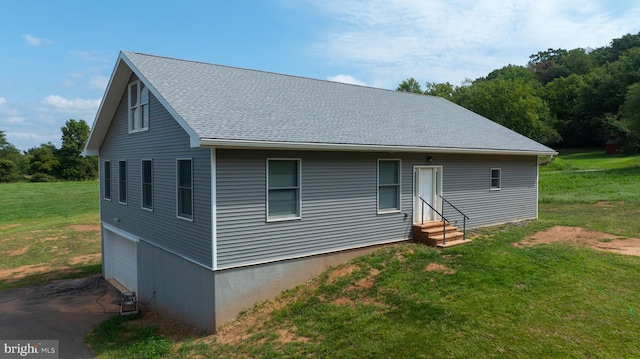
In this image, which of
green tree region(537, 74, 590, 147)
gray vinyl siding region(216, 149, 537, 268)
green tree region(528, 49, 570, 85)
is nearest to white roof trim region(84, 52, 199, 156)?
gray vinyl siding region(216, 149, 537, 268)

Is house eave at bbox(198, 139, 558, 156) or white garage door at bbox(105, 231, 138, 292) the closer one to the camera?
house eave at bbox(198, 139, 558, 156)

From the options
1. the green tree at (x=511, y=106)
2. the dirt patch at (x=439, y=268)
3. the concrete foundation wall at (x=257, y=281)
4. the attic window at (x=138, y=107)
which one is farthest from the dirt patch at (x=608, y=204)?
the green tree at (x=511, y=106)

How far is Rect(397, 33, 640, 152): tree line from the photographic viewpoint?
47.5m

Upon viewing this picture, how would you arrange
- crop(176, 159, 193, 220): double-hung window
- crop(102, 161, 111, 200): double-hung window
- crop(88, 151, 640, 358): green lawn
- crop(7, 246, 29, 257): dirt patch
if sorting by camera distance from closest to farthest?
1. crop(88, 151, 640, 358): green lawn
2. crop(176, 159, 193, 220): double-hung window
3. crop(102, 161, 111, 200): double-hung window
4. crop(7, 246, 29, 257): dirt patch

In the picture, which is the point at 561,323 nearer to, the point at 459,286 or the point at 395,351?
the point at 459,286

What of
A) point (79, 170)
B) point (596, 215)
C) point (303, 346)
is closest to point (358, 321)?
point (303, 346)

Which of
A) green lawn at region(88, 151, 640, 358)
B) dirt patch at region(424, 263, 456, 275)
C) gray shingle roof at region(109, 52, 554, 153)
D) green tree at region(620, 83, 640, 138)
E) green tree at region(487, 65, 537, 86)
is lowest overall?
green lawn at region(88, 151, 640, 358)

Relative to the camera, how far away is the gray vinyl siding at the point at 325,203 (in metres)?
8.61

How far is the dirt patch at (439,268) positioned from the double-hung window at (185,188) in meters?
5.73

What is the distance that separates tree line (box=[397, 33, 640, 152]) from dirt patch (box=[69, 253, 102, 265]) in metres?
43.8

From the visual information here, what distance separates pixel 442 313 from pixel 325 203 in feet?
12.5

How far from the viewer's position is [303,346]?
23.5 ft

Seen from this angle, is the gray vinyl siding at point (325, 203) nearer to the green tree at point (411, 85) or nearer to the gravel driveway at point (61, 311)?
the gravel driveway at point (61, 311)

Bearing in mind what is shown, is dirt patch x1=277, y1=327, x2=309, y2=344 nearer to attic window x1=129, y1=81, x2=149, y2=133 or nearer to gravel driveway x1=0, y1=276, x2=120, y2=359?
gravel driveway x1=0, y1=276, x2=120, y2=359
